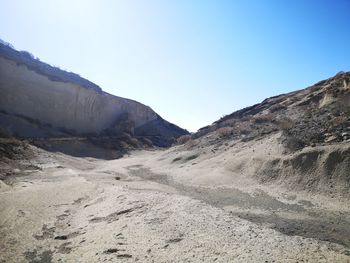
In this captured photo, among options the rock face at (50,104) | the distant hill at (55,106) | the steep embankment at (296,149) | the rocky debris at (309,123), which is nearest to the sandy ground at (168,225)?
the steep embankment at (296,149)

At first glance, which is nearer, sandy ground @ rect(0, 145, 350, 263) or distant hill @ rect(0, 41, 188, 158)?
sandy ground @ rect(0, 145, 350, 263)

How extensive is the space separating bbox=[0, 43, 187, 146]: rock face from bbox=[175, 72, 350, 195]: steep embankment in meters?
18.1

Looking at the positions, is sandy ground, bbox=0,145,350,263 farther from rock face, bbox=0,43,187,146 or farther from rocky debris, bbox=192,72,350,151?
rock face, bbox=0,43,187,146

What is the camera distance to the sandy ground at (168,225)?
19.1 ft

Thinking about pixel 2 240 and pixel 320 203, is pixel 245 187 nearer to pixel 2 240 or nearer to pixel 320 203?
pixel 320 203

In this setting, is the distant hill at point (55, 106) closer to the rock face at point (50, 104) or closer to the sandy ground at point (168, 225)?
the rock face at point (50, 104)

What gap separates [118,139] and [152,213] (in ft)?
101

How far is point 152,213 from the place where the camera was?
819cm

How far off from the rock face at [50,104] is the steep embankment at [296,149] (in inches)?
712

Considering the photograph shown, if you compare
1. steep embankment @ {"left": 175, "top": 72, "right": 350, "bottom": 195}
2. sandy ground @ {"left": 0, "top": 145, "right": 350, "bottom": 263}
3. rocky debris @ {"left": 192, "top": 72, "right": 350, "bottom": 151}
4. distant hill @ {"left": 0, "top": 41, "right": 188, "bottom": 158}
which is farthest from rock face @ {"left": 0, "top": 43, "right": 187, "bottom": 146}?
sandy ground @ {"left": 0, "top": 145, "right": 350, "bottom": 263}

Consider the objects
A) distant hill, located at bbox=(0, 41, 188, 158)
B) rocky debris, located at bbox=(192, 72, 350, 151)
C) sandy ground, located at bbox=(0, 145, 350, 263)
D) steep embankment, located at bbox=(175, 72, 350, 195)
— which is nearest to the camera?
sandy ground, located at bbox=(0, 145, 350, 263)

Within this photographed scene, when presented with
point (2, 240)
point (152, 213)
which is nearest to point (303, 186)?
point (152, 213)

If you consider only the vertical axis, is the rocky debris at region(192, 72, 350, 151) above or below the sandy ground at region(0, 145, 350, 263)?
above

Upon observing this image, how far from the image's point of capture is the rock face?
3122 centimetres
